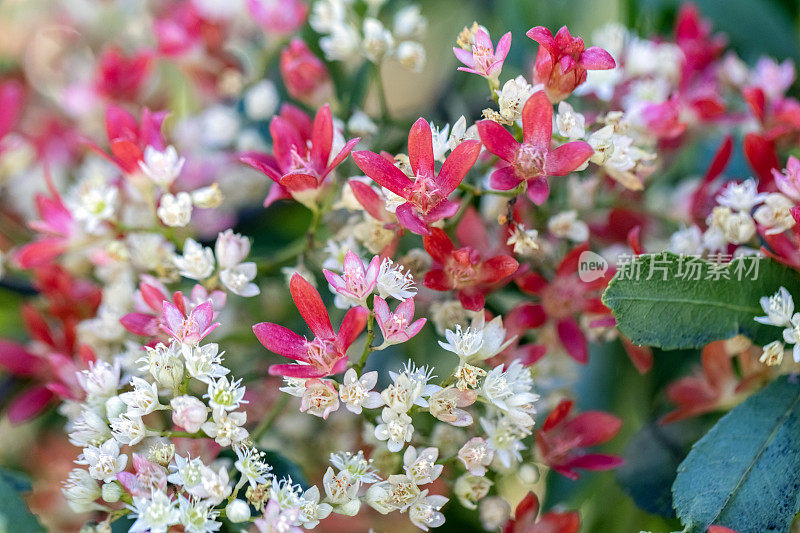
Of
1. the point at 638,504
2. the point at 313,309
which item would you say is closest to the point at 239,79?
the point at 313,309

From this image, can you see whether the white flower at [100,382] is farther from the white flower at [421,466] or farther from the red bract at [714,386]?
the red bract at [714,386]

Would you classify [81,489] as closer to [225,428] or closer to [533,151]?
[225,428]

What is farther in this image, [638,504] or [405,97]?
[405,97]

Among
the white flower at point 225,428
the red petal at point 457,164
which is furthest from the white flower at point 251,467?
the red petal at point 457,164

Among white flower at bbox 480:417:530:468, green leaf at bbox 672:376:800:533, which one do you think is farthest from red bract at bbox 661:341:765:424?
white flower at bbox 480:417:530:468

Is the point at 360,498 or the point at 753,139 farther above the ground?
the point at 753,139

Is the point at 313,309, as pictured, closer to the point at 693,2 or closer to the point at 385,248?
the point at 385,248
